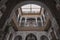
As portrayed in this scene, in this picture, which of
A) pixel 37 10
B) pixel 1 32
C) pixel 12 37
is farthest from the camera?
pixel 37 10

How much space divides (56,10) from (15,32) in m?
13.3

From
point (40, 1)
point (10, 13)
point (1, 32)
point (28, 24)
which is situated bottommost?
point (1, 32)

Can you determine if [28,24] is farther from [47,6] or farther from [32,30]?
[47,6]

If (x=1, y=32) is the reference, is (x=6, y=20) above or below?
above

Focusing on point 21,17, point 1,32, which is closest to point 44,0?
point 1,32

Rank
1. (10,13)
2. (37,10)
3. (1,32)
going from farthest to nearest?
(37,10)
(10,13)
(1,32)

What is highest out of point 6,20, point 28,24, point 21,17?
point 21,17

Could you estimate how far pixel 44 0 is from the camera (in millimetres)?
9320

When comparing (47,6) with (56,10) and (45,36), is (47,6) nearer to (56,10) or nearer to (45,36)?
(56,10)

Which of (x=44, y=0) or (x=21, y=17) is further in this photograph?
(x=21, y=17)

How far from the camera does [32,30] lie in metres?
21.0

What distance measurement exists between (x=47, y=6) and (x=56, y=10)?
79cm

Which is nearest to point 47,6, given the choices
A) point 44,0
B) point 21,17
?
point 44,0

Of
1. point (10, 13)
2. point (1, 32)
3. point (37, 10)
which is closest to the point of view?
point (1, 32)
